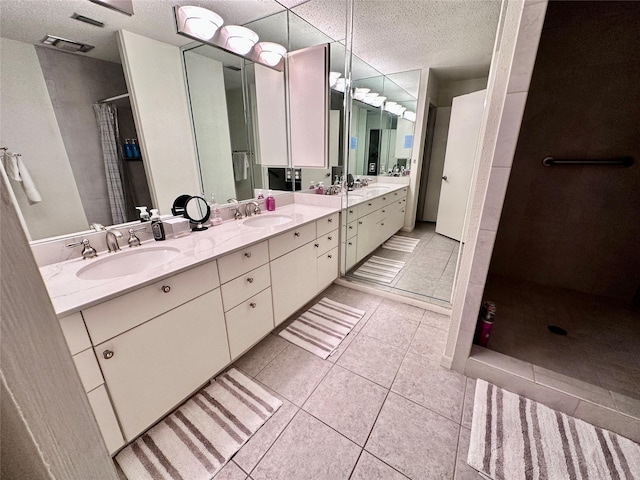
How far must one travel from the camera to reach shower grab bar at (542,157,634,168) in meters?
1.82

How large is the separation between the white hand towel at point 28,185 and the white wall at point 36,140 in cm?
1

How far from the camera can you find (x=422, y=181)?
3867 mm

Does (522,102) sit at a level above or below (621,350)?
above

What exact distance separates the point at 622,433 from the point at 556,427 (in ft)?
0.90

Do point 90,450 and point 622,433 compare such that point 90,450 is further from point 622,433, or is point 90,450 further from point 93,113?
point 622,433

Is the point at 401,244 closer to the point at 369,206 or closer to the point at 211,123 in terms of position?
the point at 369,206

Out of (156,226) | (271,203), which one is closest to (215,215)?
(156,226)

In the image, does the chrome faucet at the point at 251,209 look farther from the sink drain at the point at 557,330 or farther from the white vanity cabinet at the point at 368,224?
the sink drain at the point at 557,330

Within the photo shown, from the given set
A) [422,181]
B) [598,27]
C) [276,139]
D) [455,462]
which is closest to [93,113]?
[276,139]

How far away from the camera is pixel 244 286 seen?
4.80ft

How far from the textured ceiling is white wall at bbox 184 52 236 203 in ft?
0.62

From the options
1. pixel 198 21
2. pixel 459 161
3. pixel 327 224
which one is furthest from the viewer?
pixel 459 161

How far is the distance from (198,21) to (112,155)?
97cm

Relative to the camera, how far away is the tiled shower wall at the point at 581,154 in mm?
1778
